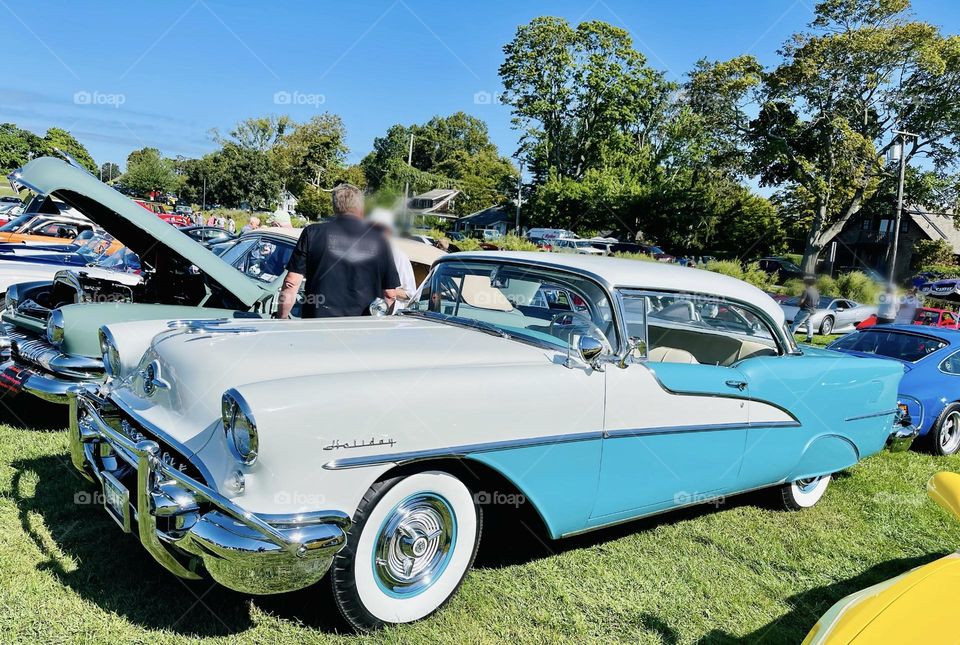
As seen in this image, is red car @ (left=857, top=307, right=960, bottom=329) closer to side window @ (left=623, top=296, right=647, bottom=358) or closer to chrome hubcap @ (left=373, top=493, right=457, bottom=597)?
side window @ (left=623, top=296, right=647, bottom=358)

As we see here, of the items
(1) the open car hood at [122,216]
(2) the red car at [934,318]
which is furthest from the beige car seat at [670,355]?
(2) the red car at [934,318]

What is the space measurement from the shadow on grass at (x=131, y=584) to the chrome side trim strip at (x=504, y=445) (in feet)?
1.87

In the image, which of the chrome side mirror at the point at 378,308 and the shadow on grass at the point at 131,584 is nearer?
the shadow on grass at the point at 131,584

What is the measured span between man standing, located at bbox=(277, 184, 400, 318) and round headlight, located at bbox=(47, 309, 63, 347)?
1.49 m

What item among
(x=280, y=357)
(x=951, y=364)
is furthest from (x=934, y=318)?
(x=280, y=357)

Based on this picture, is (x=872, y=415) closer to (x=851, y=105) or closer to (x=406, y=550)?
(x=406, y=550)

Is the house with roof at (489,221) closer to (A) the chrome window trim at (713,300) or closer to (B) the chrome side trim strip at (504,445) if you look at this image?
(A) the chrome window trim at (713,300)

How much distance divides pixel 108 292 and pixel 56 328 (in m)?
1.43

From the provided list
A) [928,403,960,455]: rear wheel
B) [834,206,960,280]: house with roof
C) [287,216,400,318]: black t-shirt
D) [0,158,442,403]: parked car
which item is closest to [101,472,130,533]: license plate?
[0,158,442,403]: parked car

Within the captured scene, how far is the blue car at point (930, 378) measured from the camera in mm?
6660

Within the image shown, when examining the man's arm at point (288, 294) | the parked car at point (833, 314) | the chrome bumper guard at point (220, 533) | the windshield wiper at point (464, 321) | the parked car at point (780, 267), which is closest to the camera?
the chrome bumper guard at point (220, 533)

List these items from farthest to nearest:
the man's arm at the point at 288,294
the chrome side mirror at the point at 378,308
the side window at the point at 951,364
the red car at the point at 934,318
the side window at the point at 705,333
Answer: the red car at the point at 934,318 → the side window at the point at 951,364 → the man's arm at the point at 288,294 → the chrome side mirror at the point at 378,308 → the side window at the point at 705,333

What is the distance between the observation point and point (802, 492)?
4.70 meters

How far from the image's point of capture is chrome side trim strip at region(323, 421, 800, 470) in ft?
8.31
